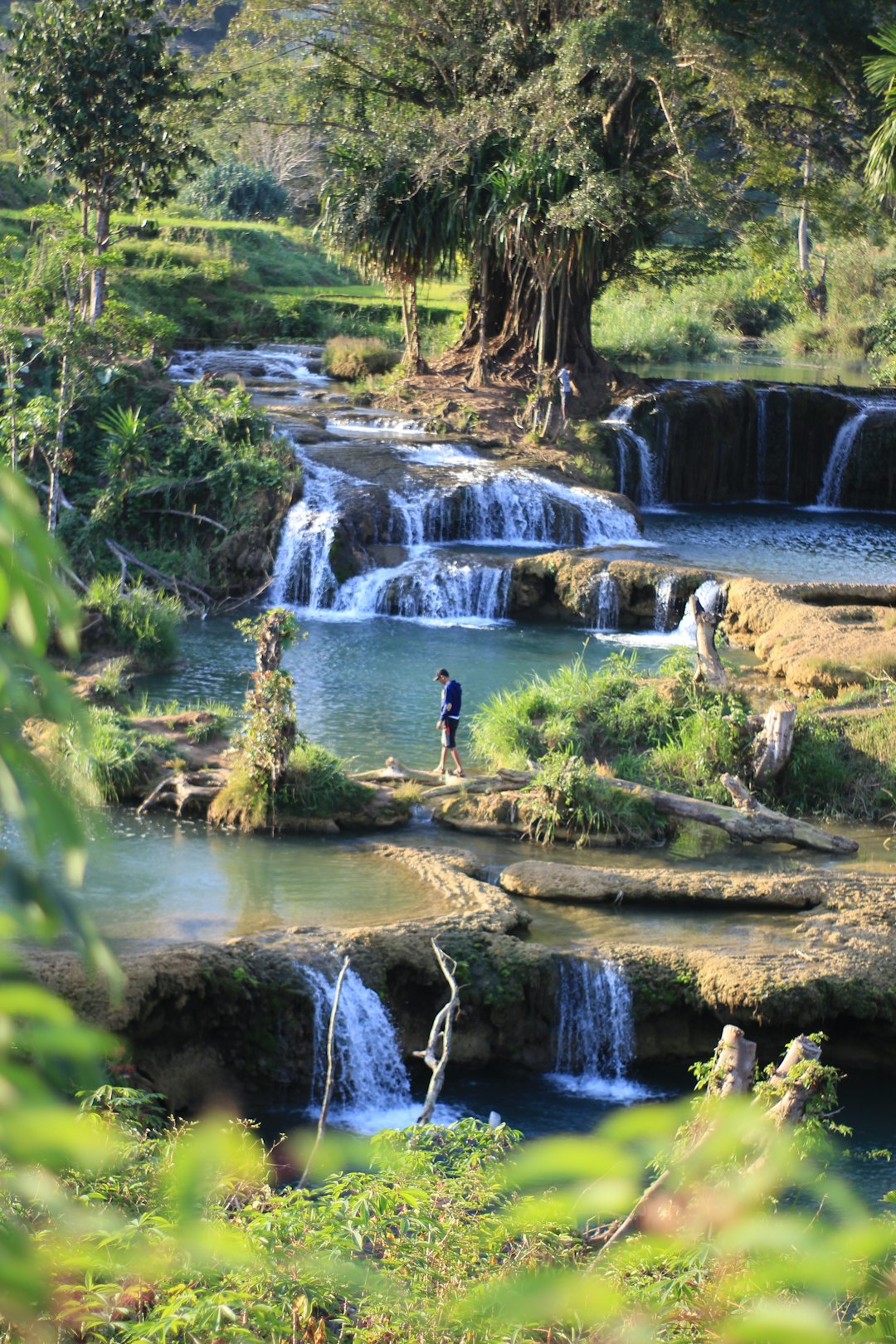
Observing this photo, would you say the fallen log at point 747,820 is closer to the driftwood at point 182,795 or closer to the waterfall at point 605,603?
the driftwood at point 182,795

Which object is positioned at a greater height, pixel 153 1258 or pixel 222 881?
pixel 153 1258

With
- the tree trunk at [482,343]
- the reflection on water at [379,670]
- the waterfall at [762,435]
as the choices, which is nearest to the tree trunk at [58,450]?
the reflection on water at [379,670]

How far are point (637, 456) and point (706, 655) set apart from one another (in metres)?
14.7

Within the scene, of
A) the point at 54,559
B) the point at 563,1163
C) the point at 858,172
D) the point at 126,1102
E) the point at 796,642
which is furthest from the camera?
the point at 858,172

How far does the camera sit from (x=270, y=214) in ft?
169

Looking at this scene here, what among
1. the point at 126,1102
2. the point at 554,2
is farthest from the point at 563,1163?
the point at 554,2

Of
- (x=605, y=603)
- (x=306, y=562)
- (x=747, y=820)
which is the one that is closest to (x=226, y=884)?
(x=747, y=820)

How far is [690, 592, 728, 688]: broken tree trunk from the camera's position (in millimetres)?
14609

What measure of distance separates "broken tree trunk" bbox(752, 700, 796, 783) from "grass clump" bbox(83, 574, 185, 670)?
719 centimetres

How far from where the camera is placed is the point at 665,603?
66.3 ft

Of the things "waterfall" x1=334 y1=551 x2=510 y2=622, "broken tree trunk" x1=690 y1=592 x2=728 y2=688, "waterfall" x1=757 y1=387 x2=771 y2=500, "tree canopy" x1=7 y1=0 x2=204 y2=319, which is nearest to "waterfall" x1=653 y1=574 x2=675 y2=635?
"waterfall" x1=334 y1=551 x2=510 y2=622

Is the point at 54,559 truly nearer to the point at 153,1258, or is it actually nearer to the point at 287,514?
the point at 153,1258

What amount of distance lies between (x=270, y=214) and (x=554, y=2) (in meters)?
25.9

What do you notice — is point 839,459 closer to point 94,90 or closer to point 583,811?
point 94,90
